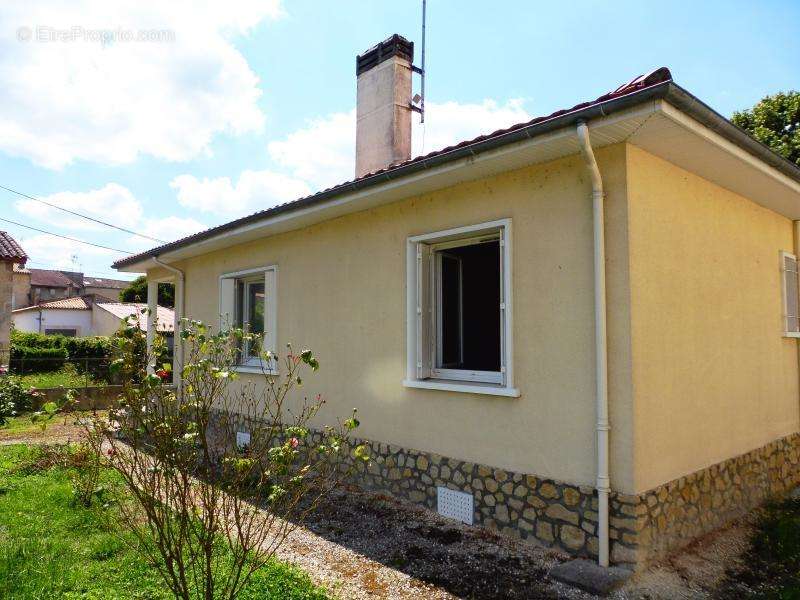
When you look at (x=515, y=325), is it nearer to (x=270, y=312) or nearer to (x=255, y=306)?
(x=270, y=312)

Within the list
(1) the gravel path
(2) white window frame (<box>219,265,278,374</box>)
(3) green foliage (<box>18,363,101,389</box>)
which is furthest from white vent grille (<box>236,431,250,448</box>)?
(3) green foliage (<box>18,363,101,389</box>)

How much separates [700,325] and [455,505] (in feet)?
9.45

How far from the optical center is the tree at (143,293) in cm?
3238

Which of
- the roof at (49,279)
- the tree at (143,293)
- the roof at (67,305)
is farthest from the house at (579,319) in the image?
the roof at (49,279)

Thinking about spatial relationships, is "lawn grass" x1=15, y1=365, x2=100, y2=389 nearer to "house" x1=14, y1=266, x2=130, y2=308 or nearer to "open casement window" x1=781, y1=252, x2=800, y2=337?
"open casement window" x1=781, y1=252, x2=800, y2=337

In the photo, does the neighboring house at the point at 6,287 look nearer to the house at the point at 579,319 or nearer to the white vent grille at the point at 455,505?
the house at the point at 579,319

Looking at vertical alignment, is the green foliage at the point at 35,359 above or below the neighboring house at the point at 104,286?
below

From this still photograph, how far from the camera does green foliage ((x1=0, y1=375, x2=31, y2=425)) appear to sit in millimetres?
10477

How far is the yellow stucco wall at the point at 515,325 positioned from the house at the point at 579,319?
2cm

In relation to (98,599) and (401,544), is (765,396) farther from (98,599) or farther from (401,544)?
(98,599)

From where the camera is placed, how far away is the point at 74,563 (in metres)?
4.00

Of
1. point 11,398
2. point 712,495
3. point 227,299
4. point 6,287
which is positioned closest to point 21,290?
point 6,287

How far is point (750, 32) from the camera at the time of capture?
6344 mm

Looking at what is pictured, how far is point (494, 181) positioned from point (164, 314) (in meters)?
23.0
